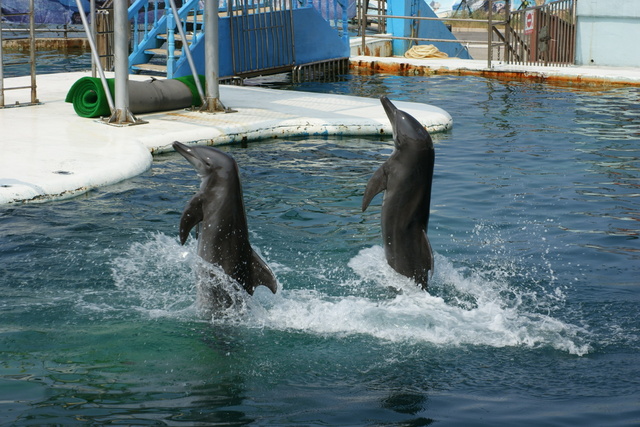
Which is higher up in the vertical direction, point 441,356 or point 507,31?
point 507,31

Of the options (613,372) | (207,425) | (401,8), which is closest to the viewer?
(207,425)

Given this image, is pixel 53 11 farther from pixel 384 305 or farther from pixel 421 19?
pixel 384 305

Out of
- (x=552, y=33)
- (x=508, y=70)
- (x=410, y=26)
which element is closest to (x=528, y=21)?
(x=552, y=33)

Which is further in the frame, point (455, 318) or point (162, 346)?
point (455, 318)

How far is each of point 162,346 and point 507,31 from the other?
48.0 feet

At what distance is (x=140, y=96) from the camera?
11.4 metres

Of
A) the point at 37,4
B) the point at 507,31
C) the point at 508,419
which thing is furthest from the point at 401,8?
the point at 508,419

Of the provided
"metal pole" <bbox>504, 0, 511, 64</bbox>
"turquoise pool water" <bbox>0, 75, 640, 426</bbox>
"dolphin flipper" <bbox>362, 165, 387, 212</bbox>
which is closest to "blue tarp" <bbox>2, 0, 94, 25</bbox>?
"metal pole" <bbox>504, 0, 511, 64</bbox>

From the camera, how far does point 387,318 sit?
567 cm

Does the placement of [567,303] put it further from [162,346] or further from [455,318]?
[162,346]

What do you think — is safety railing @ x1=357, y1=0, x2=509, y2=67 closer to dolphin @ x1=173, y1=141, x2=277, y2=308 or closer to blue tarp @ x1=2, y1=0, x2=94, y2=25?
dolphin @ x1=173, y1=141, x2=277, y2=308

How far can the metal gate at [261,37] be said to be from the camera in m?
15.8

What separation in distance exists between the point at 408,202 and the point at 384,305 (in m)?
0.70

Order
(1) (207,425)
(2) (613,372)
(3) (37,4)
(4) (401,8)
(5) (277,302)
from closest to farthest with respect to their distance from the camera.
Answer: (1) (207,425)
(2) (613,372)
(5) (277,302)
(4) (401,8)
(3) (37,4)
